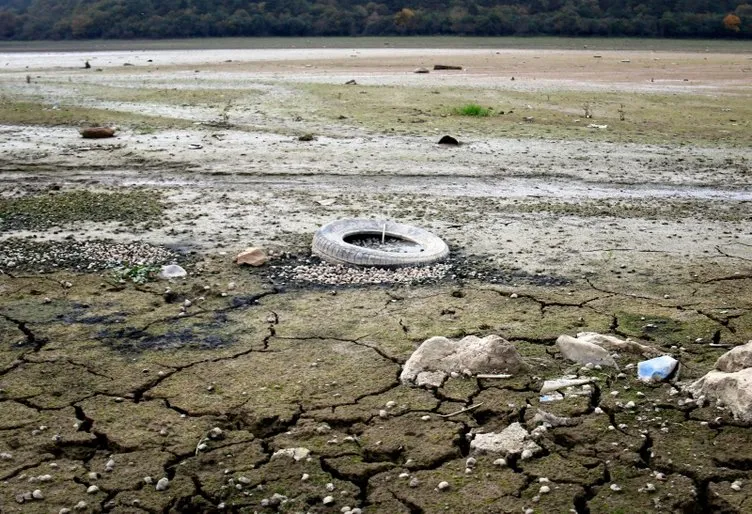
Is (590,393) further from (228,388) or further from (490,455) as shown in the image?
(228,388)

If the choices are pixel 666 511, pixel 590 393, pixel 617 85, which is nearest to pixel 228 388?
pixel 590 393

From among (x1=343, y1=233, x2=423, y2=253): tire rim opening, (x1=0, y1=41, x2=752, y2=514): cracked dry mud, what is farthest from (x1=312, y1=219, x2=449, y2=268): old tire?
(x1=0, y1=41, x2=752, y2=514): cracked dry mud

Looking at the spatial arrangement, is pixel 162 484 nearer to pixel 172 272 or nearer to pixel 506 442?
pixel 506 442

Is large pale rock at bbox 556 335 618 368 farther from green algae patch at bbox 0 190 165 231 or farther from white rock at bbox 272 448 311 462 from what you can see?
green algae patch at bbox 0 190 165 231

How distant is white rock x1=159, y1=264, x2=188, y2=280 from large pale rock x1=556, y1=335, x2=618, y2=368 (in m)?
2.68

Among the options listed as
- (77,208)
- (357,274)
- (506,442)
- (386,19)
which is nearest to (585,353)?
(506,442)

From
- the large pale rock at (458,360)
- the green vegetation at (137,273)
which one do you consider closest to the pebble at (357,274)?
the green vegetation at (137,273)

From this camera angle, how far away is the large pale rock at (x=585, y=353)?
176 inches

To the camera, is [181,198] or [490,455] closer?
[490,455]

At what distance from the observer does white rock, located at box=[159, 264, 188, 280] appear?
5.96 m

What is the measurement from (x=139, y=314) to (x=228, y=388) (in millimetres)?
1240

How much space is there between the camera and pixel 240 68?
84.1 ft

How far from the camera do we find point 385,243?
679 cm

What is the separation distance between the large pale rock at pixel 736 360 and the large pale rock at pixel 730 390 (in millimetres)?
58
